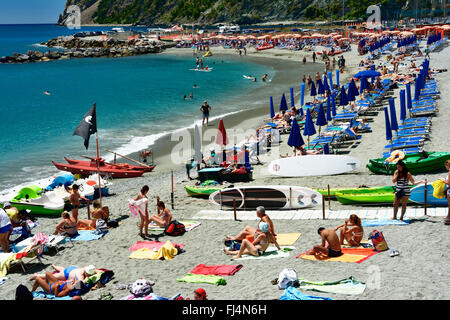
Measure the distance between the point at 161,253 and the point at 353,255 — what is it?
13.3ft

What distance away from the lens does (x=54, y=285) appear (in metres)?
8.91

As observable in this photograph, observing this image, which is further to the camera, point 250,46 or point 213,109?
point 250,46

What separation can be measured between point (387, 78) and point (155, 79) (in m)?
32.5

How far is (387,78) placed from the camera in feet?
108

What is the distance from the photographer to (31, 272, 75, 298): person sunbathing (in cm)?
888

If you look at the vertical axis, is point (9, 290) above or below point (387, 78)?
below

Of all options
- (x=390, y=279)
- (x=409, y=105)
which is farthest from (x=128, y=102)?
(x=390, y=279)

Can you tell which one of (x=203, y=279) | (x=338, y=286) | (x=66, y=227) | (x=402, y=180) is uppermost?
(x=402, y=180)

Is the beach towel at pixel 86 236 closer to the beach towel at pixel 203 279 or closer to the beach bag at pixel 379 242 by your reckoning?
the beach towel at pixel 203 279

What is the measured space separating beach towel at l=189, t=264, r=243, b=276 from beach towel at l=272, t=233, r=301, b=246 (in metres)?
1.38

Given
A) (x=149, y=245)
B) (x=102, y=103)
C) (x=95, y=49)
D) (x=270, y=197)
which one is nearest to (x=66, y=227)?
(x=149, y=245)

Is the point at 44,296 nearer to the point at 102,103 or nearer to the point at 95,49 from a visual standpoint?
the point at 102,103

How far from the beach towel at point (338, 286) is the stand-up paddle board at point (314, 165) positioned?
850 cm

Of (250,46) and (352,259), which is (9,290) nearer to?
(352,259)
